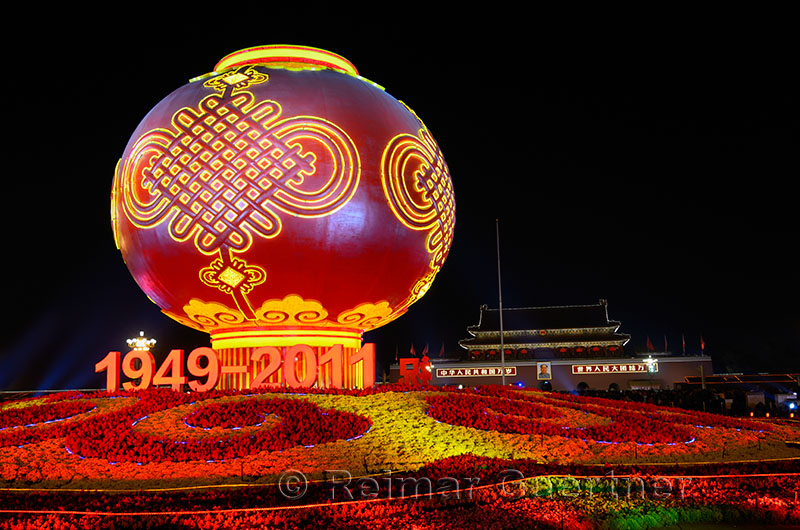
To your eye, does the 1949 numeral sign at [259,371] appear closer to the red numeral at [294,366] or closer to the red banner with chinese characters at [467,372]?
the red numeral at [294,366]

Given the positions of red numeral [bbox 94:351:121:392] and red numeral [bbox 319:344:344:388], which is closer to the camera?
red numeral [bbox 319:344:344:388]

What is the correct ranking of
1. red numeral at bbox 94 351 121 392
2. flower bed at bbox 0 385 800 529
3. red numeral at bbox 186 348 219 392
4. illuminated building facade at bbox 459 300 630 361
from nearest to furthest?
flower bed at bbox 0 385 800 529 < red numeral at bbox 186 348 219 392 < red numeral at bbox 94 351 121 392 < illuminated building facade at bbox 459 300 630 361

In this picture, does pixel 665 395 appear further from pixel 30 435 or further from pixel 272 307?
pixel 30 435

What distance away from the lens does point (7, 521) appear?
20.4 feet

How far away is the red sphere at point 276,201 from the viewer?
13.6m

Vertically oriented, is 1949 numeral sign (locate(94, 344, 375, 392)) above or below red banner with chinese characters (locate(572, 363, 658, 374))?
above

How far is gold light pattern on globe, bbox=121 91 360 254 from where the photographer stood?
13555 millimetres

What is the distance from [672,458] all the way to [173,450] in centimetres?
698

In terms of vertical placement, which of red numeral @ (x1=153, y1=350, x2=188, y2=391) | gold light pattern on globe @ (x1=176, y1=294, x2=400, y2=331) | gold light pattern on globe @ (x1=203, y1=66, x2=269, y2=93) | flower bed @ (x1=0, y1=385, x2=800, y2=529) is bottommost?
flower bed @ (x1=0, y1=385, x2=800, y2=529)

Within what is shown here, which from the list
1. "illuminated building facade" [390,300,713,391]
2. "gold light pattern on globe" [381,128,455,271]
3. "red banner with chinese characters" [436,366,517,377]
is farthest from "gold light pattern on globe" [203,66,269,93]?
"red banner with chinese characters" [436,366,517,377]

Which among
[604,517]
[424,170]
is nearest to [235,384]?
[424,170]

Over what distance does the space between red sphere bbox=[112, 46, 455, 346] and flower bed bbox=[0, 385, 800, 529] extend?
2429mm

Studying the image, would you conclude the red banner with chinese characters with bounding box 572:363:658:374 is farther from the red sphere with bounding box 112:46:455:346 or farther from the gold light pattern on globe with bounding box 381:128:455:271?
the red sphere with bounding box 112:46:455:346

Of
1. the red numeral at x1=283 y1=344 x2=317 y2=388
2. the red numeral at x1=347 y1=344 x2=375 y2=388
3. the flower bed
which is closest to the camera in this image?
the flower bed
